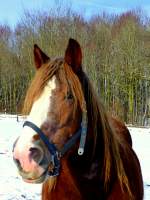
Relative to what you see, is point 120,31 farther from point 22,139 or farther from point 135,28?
point 22,139

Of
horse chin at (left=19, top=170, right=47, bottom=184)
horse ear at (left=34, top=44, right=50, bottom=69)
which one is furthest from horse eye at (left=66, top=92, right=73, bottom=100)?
horse chin at (left=19, top=170, right=47, bottom=184)

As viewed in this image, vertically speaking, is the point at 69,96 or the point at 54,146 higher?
the point at 69,96

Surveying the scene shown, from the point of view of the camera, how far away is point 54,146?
6.86 ft

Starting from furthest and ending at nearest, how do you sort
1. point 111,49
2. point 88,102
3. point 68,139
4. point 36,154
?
point 111,49 → point 88,102 → point 68,139 → point 36,154

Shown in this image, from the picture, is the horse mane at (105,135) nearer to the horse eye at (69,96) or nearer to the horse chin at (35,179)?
the horse eye at (69,96)

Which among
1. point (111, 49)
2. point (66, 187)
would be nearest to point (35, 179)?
point (66, 187)

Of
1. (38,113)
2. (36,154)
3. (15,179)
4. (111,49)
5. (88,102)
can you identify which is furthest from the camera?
(111,49)

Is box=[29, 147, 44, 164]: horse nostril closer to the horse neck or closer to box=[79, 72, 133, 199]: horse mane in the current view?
the horse neck

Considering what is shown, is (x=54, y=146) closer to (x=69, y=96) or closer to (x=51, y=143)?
(x=51, y=143)

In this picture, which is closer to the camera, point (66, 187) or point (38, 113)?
point (38, 113)

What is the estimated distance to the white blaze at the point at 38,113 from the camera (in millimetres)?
1960

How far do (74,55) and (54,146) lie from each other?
574 millimetres

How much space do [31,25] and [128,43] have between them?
6.22 meters

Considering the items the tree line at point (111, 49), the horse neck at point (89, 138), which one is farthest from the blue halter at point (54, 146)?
the tree line at point (111, 49)
